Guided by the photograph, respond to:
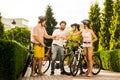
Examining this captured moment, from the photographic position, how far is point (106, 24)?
42469 mm

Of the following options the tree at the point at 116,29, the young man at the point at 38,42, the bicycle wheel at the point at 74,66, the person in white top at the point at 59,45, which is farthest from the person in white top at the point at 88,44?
the tree at the point at 116,29

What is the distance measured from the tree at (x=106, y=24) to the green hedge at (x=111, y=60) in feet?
61.0

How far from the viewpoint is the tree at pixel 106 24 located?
4086 centimetres

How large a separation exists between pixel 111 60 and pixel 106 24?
2268cm

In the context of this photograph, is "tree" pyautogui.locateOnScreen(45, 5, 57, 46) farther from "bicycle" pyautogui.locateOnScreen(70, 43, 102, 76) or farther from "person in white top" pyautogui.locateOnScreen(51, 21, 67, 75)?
"bicycle" pyautogui.locateOnScreen(70, 43, 102, 76)

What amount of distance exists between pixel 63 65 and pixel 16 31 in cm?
10080

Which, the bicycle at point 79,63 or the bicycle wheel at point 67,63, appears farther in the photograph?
the bicycle wheel at point 67,63

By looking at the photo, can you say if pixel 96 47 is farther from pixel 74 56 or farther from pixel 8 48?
pixel 8 48

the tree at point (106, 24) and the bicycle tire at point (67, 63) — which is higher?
the tree at point (106, 24)

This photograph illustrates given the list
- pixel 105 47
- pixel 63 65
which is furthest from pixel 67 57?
pixel 105 47

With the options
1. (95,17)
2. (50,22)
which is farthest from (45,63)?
(50,22)

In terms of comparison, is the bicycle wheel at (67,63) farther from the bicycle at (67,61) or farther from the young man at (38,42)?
the young man at (38,42)

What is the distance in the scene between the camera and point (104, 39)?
41.4 metres

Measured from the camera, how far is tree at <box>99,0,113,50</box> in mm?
40862
